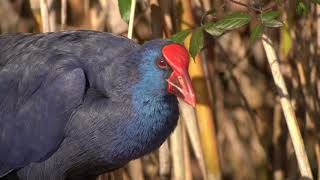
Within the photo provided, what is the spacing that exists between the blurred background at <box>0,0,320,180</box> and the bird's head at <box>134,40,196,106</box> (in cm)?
48

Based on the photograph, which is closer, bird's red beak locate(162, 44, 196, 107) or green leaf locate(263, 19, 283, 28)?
bird's red beak locate(162, 44, 196, 107)

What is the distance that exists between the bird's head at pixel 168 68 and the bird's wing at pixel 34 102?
0.75 ft

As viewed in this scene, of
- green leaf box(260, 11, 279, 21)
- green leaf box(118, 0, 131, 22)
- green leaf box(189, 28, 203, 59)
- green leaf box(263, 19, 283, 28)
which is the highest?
green leaf box(118, 0, 131, 22)

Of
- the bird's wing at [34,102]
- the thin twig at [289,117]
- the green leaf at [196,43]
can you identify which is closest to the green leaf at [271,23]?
the green leaf at [196,43]

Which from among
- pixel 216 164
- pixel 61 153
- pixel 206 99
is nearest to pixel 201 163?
pixel 216 164

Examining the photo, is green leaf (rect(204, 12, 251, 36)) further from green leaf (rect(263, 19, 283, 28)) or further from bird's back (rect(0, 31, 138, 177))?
bird's back (rect(0, 31, 138, 177))

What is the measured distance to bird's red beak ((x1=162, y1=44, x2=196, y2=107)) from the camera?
224 centimetres

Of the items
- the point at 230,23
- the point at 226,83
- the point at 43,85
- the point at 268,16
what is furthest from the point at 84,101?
the point at 226,83

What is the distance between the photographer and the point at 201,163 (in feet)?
9.55

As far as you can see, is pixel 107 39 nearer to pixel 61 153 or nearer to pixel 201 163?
pixel 61 153

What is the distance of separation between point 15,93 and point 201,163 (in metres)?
0.77

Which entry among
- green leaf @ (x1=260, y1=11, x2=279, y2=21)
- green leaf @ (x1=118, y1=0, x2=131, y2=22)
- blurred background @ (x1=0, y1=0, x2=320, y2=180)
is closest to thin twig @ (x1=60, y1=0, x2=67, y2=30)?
blurred background @ (x1=0, y1=0, x2=320, y2=180)

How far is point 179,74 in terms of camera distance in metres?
2.24

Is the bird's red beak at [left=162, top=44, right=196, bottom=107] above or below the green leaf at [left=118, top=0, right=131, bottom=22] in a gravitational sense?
below
